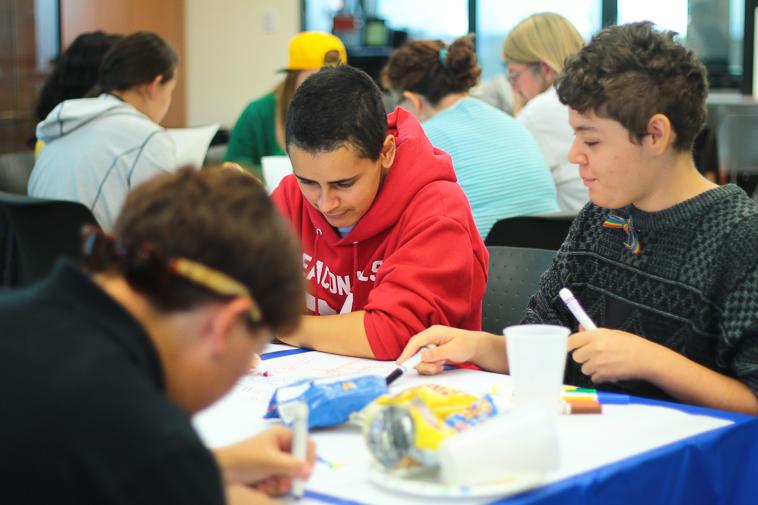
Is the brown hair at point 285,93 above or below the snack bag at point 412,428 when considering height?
above

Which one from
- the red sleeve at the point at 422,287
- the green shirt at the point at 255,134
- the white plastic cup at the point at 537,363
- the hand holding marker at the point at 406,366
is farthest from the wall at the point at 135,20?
the white plastic cup at the point at 537,363

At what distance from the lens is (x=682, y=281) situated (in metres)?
1.61

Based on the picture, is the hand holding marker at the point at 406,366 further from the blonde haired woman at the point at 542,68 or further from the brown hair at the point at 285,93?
the brown hair at the point at 285,93

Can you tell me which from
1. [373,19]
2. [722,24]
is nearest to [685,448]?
[722,24]

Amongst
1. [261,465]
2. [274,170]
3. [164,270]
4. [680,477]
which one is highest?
[164,270]

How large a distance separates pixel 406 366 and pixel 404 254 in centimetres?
37

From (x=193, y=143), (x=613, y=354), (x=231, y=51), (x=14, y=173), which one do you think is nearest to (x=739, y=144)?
(x=193, y=143)

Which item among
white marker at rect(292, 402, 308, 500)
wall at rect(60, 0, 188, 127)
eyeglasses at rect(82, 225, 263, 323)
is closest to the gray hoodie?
white marker at rect(292, 402, 308, 500)

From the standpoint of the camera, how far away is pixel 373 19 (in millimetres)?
7668

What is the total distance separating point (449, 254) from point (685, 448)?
72 centimetres

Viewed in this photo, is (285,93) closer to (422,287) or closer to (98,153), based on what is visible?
(98,153)

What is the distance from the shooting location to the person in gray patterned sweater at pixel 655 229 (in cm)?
151

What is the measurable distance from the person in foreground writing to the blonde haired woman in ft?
8.78

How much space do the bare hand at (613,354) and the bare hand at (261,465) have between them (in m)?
0.59
